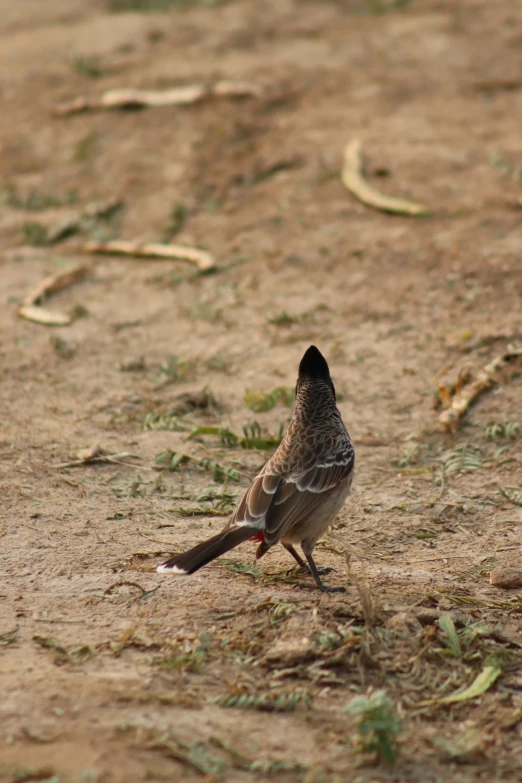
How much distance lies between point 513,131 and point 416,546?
616cm

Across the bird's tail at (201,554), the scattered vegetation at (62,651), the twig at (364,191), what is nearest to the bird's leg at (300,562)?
the bird's tail at (201,554)

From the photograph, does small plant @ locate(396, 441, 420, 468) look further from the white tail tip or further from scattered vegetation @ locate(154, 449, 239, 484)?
the white tail tip

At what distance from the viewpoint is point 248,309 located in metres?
7.86

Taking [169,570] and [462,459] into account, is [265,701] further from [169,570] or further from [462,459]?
[462,459]

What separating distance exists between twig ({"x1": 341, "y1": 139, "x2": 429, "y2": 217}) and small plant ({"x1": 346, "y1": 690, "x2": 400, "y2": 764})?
600 centimetres

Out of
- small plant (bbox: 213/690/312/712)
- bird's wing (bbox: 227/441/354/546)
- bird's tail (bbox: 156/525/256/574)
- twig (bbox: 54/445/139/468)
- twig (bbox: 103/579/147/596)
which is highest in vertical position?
small plant (bbox: 213/690/312/712)

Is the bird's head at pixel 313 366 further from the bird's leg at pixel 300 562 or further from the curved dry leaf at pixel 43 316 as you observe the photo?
the curved dry leaf at pixel 43 316

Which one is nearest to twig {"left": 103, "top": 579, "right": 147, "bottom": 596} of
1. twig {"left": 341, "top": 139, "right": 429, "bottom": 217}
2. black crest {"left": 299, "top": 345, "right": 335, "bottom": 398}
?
black crest {"left": 299, "top": 345, "right": 335, "bottom": 398}

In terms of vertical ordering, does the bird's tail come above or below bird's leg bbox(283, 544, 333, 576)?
above

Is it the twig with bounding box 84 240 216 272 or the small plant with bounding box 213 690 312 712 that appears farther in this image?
the twig with bounding box 84 240 216 272

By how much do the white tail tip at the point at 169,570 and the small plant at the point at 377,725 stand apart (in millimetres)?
992

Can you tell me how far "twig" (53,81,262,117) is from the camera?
1084cm

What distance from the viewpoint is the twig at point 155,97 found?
1084 cm

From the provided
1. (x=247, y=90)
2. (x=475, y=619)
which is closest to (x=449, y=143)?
(x=247, y=90)
